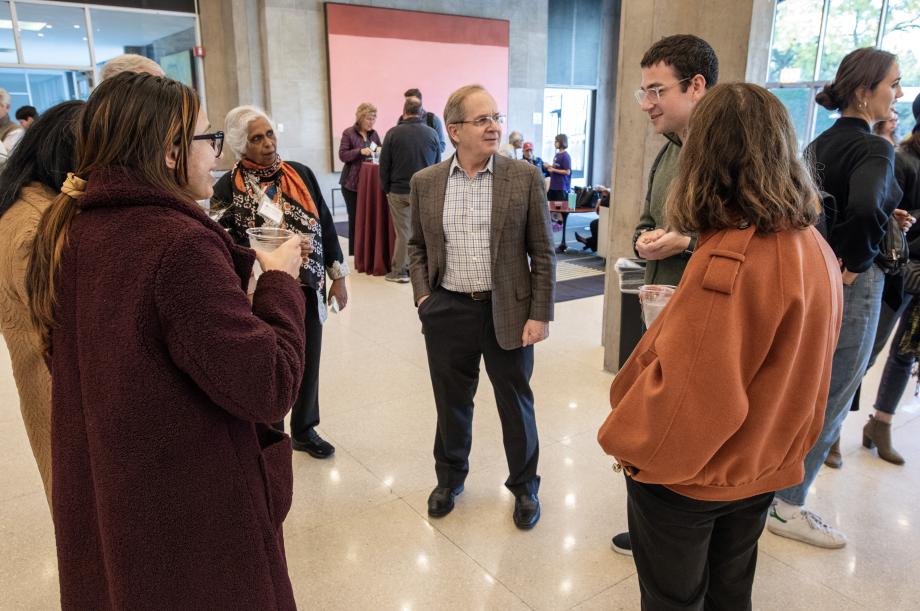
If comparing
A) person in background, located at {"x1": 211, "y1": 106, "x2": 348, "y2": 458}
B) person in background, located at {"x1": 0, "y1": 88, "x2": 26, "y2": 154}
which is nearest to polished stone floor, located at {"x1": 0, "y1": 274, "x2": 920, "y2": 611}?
person in background, located at {"x1": 211, "y1": 106, "x2": 348, "y2": 458}

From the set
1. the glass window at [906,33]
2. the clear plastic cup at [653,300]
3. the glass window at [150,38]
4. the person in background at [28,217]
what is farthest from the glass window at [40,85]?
the glass window at [906,33]

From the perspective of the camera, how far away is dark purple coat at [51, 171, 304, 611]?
1051 mm

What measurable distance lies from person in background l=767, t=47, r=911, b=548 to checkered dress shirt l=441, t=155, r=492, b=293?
1.09m

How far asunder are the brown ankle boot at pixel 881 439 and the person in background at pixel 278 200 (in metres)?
2.63

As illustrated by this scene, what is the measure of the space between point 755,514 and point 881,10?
9.21 metres

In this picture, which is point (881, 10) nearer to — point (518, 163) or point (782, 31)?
point (782, 31)

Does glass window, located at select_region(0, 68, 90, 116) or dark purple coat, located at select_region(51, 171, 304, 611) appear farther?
glass window, located at select_region(0, 68, 90, 116)

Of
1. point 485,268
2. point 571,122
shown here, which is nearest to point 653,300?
point 485,268

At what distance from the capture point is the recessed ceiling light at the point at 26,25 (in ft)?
32.4

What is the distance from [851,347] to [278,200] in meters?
2.24

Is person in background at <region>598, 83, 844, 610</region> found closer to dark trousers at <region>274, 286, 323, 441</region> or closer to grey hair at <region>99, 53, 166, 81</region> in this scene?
grey hair at <region>99, 53, 166, 81</region>

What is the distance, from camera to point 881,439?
10.2ft

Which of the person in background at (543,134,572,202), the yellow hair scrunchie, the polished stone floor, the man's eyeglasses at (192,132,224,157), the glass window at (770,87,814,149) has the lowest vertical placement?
the polished stone floor

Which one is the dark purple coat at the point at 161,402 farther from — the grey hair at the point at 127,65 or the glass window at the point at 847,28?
the glass window at the point at 847,28
